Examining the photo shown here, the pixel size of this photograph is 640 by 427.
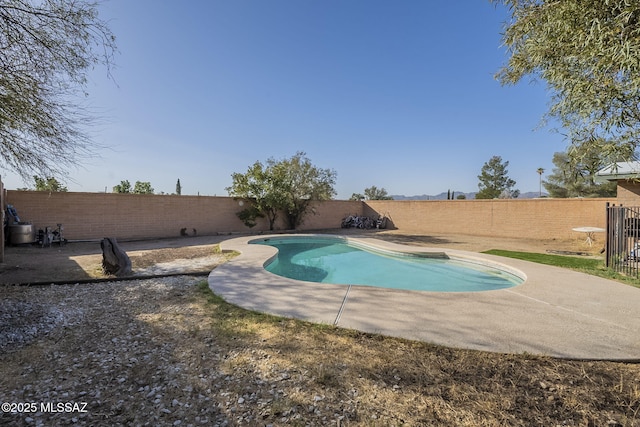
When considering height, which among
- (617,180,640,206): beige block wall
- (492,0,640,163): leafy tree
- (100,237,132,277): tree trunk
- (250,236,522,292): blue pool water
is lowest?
(250,236,522,292): blue pool water

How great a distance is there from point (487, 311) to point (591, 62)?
2.91 metres

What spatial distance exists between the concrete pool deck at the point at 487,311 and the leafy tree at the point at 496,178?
34.5 meters

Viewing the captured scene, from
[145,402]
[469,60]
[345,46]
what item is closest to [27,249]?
[145,402]

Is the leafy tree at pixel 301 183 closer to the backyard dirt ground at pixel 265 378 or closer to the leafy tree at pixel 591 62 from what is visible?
the backyard dirt ground at pixel 265 378

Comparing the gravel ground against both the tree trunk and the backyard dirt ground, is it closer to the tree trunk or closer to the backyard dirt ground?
the backyard dirt ground

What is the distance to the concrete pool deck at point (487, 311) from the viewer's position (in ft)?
9.18

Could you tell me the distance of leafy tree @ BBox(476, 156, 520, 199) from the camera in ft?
115

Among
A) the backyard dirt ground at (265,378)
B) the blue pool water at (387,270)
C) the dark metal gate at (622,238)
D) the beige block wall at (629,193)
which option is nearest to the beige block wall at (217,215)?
the beige block wall at (629,193)

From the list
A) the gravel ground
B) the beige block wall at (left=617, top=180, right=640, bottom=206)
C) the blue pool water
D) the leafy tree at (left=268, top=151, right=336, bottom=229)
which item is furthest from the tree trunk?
the beige block wall at (left=617, top=180, right=640, bottom=206)

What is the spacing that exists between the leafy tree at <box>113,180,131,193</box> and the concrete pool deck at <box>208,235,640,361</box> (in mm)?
17850

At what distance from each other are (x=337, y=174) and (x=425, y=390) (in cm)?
1550

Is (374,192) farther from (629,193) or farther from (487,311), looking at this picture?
(487,311)

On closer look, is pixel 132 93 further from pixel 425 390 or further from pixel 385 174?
pixel 385 174

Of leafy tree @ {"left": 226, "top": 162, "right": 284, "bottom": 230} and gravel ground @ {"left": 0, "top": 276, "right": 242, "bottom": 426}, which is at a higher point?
leafy tree @ {"left": 226, "top": 162, "right": 284, "bottom": 230}
